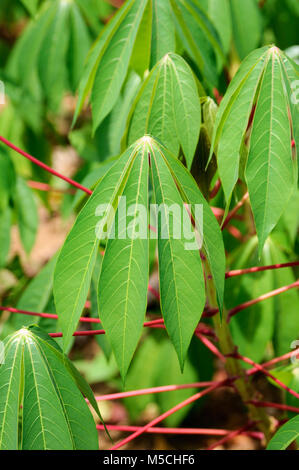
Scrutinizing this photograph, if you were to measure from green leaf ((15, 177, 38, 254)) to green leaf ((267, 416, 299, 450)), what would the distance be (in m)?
0.98

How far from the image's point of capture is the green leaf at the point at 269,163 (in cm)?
81

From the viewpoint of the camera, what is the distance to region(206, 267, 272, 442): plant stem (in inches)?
43.1

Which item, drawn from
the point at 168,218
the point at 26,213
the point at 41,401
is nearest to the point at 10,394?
the point at 41,401

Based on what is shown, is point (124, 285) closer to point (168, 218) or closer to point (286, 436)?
point (168, 218)

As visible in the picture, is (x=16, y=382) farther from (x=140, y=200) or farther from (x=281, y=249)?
(x=281, y=249)

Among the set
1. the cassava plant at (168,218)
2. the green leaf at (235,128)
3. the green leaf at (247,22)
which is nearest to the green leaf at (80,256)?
the cassava plant at (168,218)

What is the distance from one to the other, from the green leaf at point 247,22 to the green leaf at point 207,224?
2.45 feet

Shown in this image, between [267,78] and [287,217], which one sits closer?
[267,78]

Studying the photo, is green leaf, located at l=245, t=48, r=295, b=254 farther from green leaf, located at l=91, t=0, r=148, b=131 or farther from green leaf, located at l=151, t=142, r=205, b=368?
green leaf, located at l=91, t=0, r=148, b=131

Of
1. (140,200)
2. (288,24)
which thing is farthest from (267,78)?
(288,24)

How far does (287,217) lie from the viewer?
1.32 metres

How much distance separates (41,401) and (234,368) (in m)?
0.52

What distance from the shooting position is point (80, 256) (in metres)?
0.80

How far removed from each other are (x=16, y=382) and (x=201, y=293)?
0.29 m
